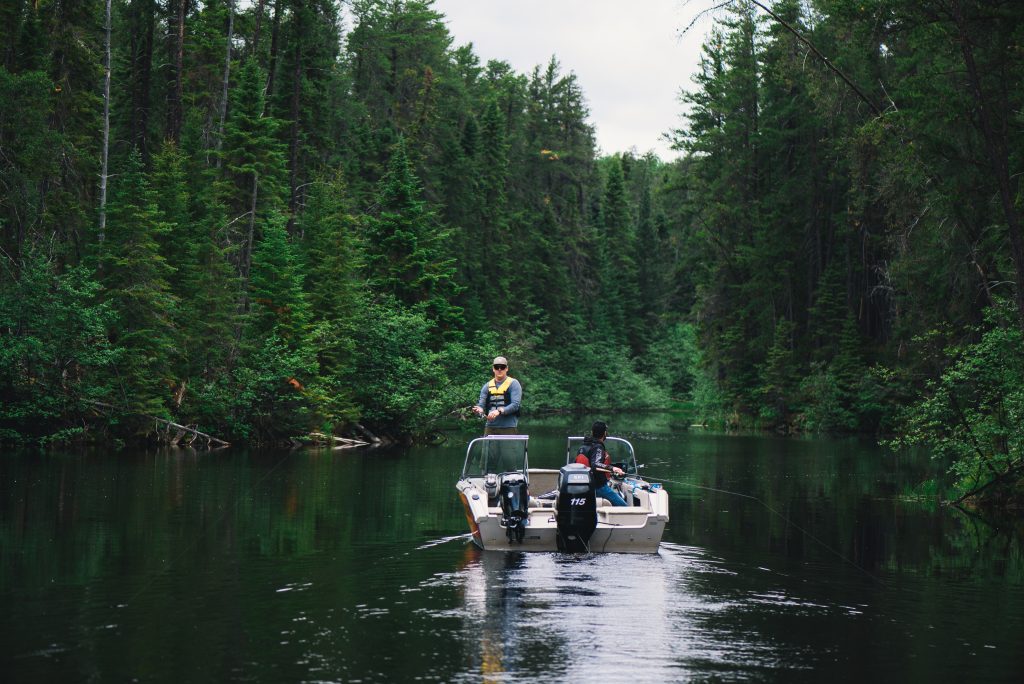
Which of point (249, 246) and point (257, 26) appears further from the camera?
point (257, 26)

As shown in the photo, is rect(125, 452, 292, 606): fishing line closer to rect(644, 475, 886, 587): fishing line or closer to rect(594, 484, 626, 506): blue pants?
rect(594, 484, 626, 506): blue pants

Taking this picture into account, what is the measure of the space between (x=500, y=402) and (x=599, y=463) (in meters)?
1.63

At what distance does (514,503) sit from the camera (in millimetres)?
14086

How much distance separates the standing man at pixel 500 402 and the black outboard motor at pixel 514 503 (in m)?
2.08

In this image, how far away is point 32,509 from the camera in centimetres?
1772

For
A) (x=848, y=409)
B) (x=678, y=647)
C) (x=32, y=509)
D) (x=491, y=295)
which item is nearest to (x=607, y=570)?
(x=678, y=647)

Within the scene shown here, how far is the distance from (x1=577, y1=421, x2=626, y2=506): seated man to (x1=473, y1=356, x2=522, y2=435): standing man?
1.08m

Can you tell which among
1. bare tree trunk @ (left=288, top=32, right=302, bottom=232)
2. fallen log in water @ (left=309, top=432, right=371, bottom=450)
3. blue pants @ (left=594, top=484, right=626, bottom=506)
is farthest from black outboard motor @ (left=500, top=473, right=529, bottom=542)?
bare tree trunk @ (left=288, top=32, right=302, bottom=232)

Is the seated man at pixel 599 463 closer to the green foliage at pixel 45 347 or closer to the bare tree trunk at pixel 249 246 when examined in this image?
the green foliage at pixel 45 347

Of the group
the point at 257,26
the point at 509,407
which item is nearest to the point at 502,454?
the point at 509,407

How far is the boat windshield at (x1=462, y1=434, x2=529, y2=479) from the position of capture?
15352 millimetres

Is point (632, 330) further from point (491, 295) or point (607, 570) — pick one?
point (607, 570)

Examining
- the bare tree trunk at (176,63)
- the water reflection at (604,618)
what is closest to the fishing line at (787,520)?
the water reflection at (604,618)

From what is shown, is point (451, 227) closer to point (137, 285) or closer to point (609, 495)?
point (137, 285)
